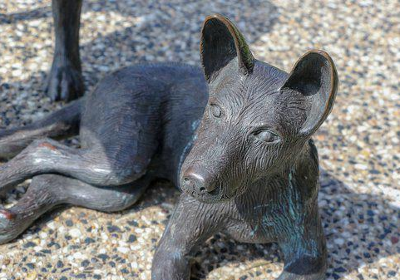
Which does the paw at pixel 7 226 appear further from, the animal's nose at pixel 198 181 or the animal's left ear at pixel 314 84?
the animal's left ear at pixel 314 84

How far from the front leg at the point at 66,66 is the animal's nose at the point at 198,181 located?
2032 mm

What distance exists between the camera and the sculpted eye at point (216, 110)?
2.37 m

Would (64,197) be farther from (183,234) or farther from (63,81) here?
(63,81)

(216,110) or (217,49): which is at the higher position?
(217,49)

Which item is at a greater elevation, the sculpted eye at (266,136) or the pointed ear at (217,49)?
the pointed ear at (217,49)

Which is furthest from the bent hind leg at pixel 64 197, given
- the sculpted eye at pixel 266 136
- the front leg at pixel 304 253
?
the sculpted eye at pixel 266 136

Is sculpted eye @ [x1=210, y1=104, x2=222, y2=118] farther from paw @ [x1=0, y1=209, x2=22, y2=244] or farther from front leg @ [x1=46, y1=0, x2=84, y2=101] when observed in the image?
front leg @ [x1=46, y1=0, x2=84, y2=101]

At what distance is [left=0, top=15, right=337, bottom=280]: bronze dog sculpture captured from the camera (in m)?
2.33

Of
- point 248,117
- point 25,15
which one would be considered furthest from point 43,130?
point 25,15

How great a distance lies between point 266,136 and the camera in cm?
232

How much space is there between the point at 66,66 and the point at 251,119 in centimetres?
220

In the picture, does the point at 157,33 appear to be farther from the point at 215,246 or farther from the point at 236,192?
the point at 236,192

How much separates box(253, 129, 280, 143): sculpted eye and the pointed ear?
24cm

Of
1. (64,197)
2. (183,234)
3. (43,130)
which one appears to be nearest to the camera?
(183,234)
